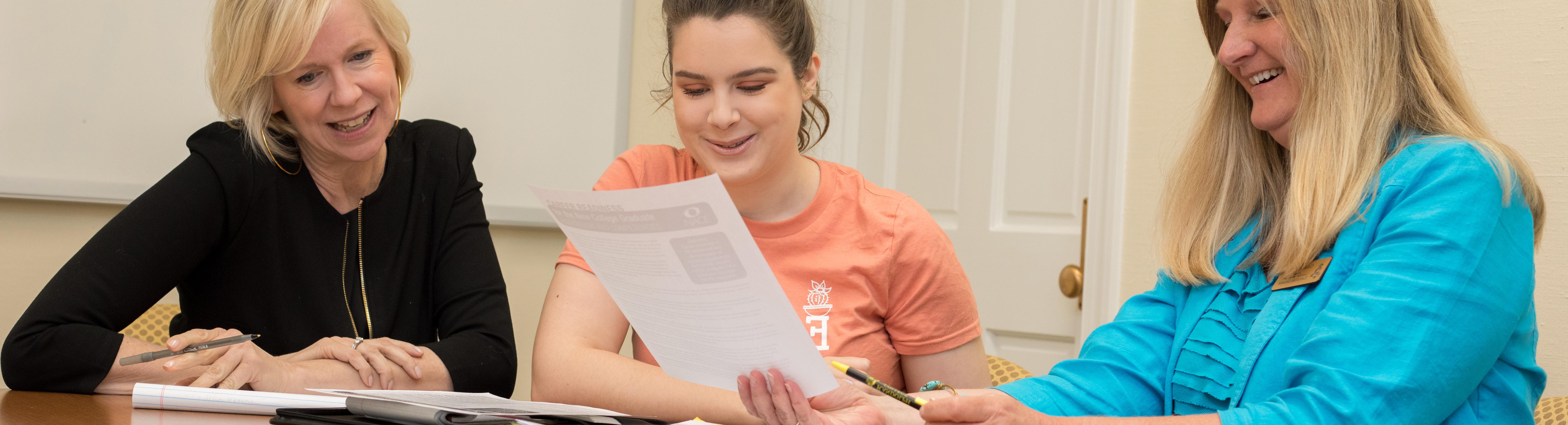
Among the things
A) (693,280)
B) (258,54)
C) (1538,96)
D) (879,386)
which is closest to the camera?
(693,280)

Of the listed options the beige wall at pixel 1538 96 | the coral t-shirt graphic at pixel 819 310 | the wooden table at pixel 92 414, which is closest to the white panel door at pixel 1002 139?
the beige wall at pixel 1538 96

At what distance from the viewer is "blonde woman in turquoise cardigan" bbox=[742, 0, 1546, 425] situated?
0.92m

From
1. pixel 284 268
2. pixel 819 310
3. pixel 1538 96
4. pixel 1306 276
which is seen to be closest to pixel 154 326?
pixel 284 268

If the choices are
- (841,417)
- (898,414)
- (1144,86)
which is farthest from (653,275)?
(1144,86)

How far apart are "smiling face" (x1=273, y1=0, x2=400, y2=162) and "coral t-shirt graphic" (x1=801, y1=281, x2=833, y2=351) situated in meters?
0.80

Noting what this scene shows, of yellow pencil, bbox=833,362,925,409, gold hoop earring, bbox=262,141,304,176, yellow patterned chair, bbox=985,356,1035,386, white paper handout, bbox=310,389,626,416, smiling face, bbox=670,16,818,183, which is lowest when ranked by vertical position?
yellow patterned chair, bbox=985,356,1035,386

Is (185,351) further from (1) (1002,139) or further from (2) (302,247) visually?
(1) (1002,139)

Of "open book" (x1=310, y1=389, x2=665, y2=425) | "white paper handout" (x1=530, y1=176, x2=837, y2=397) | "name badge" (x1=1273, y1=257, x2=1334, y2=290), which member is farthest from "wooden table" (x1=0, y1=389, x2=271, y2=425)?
"name badge" (x1=1273, y1=257, x2=1334, y2=290)

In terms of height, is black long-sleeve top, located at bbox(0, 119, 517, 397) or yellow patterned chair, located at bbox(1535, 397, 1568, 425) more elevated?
black long-sleeve top, located at bbox(0, 119, 517, 397)

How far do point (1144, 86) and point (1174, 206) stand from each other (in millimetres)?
1337

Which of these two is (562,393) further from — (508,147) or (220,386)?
(508,147)

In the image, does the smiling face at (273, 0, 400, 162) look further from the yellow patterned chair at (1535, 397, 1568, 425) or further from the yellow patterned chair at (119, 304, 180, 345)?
the yellow patterned chair at (1535, 397, 1568, 425)

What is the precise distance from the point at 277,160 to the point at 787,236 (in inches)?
33.6

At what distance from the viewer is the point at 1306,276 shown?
3.43ft
